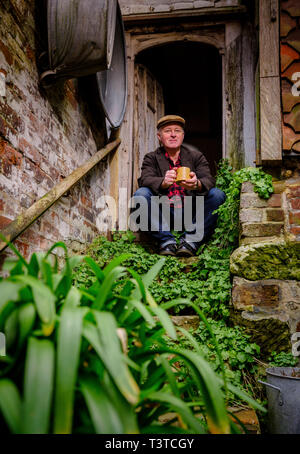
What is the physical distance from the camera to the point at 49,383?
0.69 meters

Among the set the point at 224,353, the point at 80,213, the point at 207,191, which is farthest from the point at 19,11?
the point at 224,353

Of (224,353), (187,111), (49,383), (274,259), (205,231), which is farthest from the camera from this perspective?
(187,111)

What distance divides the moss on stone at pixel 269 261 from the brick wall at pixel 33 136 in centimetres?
122

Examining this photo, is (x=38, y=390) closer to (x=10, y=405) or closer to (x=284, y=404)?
(x=10, y=405)

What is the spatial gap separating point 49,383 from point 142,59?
14.3 feet

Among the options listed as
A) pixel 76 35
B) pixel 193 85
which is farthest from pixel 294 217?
pixel 193 85

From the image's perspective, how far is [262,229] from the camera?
2.32 meters

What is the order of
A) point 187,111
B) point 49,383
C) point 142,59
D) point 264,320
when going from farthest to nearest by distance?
1. point 187,111
2. point 142,59
3. point 264,320
4. point 49,383

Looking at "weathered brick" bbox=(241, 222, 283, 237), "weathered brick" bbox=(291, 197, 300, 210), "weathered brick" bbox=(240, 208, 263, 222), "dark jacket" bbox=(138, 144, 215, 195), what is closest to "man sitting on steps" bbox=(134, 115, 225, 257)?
"dark jacket" bbox=(138, 144, 215, 195)

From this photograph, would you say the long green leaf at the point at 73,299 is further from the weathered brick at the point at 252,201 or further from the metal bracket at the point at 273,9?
the metal bracket at the point at 273,9

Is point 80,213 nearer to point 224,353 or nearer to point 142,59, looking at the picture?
point 224,353

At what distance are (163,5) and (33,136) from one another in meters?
2.57

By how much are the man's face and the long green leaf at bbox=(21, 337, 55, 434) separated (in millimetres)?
2986

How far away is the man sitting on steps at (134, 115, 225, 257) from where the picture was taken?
3031 mm
